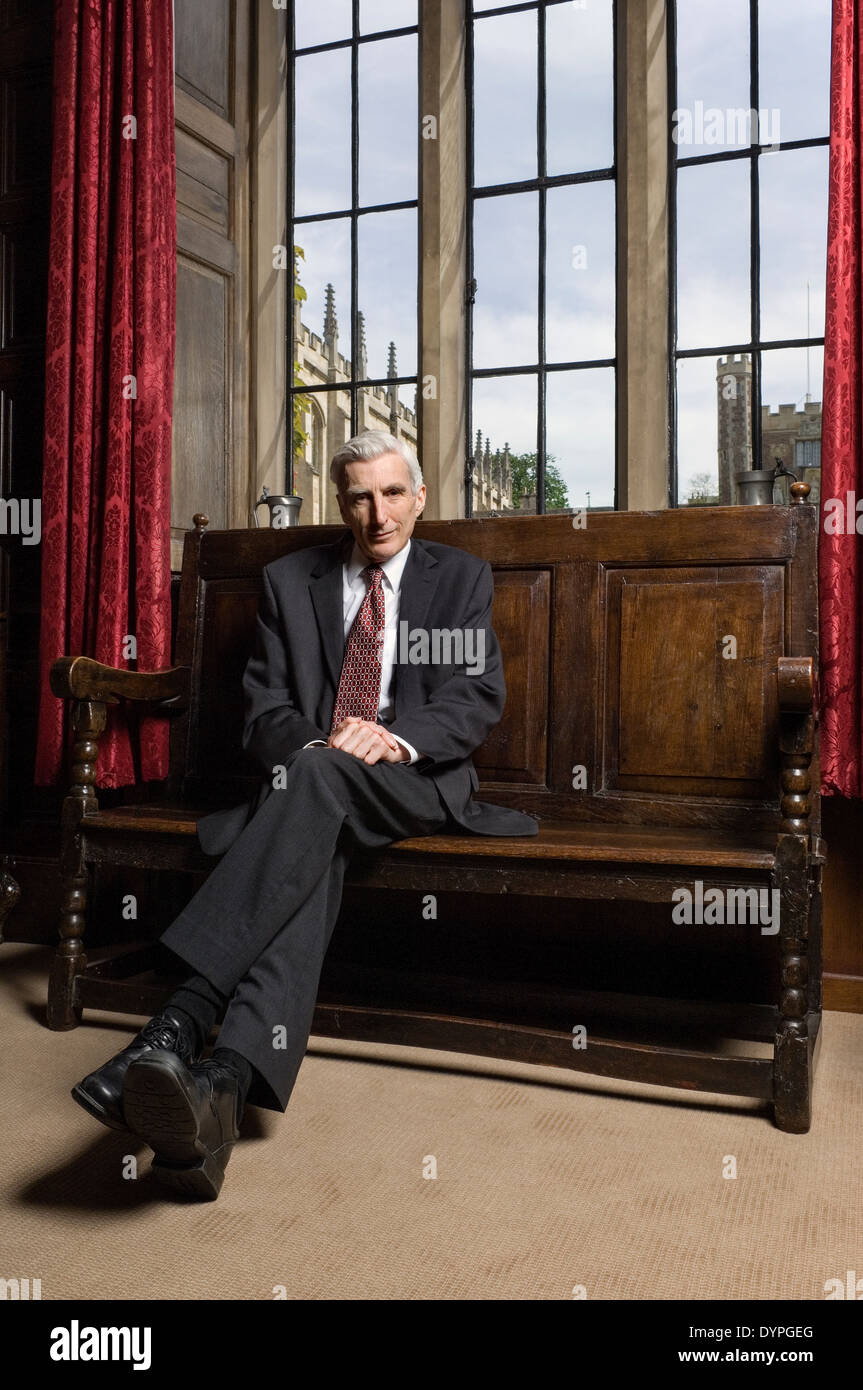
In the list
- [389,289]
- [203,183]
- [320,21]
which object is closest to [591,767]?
[389,289]

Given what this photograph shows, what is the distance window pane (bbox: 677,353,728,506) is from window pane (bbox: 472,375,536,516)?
0.52 m

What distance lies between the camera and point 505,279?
12.4 ft

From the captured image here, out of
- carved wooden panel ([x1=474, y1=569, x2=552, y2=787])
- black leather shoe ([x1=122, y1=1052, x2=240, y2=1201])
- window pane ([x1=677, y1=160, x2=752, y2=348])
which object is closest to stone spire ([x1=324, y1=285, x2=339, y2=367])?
window pane ([x1=677, y1=160, x2=752, y2=348])

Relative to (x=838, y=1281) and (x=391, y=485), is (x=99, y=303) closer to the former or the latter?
(x=391, y=485)

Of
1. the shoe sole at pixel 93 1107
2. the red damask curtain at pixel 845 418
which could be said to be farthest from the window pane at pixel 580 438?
the shoe sole at pixel 93 1107

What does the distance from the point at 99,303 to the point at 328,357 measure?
1004 mm

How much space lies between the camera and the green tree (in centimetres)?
368

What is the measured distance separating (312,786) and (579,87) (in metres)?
2.81

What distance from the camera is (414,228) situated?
393 centimetres

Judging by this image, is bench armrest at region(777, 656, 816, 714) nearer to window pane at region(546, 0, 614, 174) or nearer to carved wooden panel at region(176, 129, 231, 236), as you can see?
window pane at region(546, 0, 614, 174)

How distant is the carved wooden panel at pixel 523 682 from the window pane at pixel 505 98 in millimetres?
1787

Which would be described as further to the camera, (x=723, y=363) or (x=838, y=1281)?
(x=723, y=363)

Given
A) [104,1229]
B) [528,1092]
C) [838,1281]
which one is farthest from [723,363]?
[104,1229]

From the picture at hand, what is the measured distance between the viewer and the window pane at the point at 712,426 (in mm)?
3436
